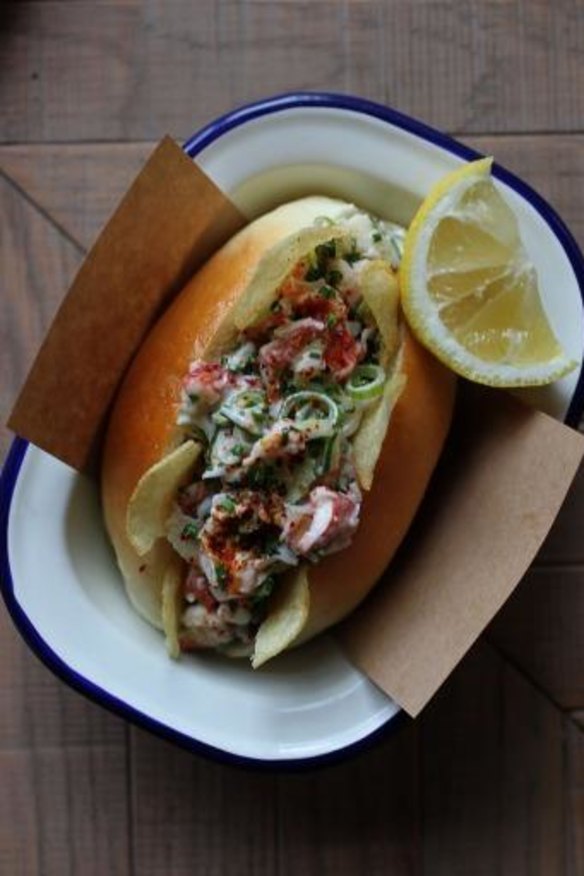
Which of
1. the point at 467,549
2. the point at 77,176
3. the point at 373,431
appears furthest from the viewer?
the point at 77,176

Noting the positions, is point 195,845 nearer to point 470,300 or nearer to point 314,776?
point 314,776

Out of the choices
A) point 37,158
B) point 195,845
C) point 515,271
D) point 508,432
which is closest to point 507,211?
point 515,271

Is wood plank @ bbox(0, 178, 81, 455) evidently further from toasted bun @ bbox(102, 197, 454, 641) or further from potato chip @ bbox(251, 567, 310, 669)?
potato chip @ bbox(251, 567, 310, 669)

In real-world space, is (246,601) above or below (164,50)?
below

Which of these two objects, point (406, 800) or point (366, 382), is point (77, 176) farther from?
point (406, 800)

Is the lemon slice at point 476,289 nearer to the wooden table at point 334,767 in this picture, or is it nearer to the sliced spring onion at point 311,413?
the sliced spring onion at point 311,413

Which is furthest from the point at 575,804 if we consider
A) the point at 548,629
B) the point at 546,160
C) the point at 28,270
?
the point at 28,270
